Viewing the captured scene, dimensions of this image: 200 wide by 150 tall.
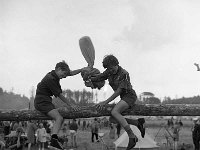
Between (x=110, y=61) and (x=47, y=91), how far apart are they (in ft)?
4.29

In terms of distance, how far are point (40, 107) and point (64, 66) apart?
34.7 inches

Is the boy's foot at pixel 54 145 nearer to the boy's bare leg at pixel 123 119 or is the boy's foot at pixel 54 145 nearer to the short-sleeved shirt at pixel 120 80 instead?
the boy's bare leg at pixel 123 119

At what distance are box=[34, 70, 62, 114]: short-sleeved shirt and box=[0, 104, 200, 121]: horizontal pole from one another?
12.0 inches

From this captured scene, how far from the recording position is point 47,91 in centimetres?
613

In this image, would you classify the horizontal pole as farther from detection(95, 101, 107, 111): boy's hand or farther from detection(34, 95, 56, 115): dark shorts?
detection(34, 95, 56, 115): dark shorts

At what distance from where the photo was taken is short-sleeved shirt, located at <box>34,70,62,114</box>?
19.8 feet

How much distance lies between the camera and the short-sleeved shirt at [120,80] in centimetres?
600

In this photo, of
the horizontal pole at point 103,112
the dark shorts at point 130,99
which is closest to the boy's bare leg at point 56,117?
the horizontal pole at point 103,112

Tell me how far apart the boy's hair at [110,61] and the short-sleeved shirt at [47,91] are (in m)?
0.94

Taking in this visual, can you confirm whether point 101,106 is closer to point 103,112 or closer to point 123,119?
point 103,112

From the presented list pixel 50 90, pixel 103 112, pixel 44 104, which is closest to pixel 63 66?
pixel 50 90

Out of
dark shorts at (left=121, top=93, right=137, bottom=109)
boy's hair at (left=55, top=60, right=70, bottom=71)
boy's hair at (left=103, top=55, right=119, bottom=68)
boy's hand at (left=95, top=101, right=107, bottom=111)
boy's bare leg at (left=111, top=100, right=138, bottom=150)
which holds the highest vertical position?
boy's hair at (left=103, top=55, right=119, bottom=68)

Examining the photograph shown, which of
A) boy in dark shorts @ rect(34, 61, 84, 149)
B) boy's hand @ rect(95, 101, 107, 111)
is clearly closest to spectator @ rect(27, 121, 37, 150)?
boy in dark shorts @ rect(34, 61, 84, 149)

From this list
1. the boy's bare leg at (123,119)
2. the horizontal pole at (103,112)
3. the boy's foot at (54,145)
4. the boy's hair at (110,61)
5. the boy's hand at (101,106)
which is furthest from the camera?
the horizontal pole at (103,112)
